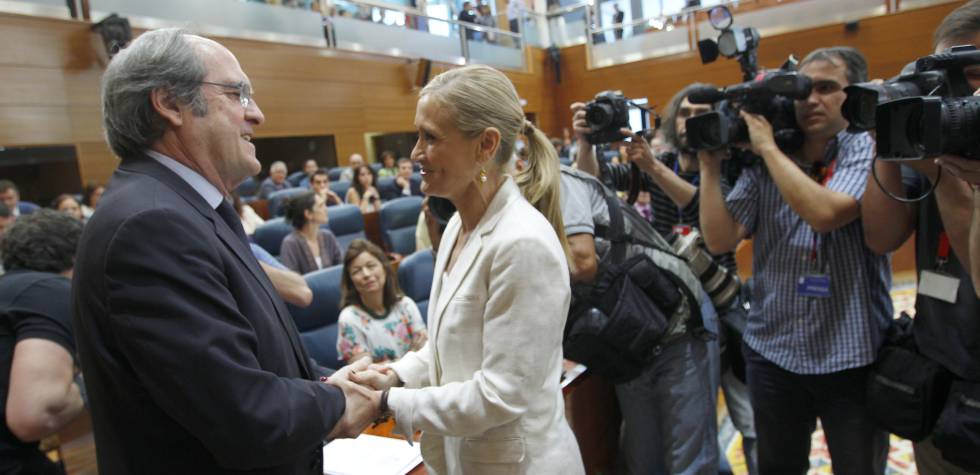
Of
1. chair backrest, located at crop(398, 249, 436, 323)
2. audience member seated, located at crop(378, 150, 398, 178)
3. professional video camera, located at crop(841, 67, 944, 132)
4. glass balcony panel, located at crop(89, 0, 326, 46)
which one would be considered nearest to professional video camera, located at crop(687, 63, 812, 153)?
professional video camera, located at crop(841, 67, 944, 132)

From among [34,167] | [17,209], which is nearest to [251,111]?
[17,209]

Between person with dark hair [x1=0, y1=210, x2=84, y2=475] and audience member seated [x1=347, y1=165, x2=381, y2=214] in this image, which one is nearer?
person with dark hair [x1=0, y1=210, x2=84, y2=475]

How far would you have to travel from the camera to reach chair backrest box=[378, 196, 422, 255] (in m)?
5.30

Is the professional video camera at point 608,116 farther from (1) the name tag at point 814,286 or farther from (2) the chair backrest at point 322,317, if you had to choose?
(2) the chair backrest at point 322,317

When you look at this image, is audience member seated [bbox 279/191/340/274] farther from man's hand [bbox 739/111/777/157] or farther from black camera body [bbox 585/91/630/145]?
man's hand [bbox 739/111/777/157]

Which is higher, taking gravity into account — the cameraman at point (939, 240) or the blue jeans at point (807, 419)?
the cameraman at point (939, 240)

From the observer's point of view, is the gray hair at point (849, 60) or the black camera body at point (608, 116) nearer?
the gray hair at point (849, 60)

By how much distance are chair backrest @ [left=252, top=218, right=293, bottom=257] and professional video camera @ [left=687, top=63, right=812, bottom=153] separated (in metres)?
3.50

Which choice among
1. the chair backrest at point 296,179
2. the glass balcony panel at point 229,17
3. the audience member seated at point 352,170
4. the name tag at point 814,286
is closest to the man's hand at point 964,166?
the name tag at point 814,286

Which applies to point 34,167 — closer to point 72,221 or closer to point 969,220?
point 72,221

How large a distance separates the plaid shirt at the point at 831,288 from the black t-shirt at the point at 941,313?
0.10m

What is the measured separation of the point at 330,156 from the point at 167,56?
8410 millimetres

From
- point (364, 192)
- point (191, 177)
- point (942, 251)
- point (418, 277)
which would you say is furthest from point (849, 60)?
point (364, 192)

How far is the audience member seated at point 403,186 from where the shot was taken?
742cm
